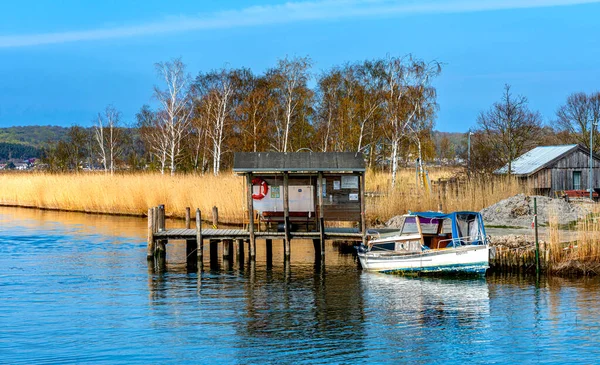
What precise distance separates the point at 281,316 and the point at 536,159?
135 feet

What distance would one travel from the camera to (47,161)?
83.9 m

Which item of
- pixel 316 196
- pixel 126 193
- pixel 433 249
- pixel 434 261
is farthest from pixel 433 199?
pixel 126 193

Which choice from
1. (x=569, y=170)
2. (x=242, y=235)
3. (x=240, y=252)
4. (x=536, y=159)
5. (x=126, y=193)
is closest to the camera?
(x=242, y=235)

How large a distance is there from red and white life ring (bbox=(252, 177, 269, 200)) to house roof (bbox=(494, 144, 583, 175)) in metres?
27.0

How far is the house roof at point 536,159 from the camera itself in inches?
2200

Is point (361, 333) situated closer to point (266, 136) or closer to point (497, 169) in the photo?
point (497, 169)

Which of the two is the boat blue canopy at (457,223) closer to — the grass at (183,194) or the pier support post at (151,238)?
the grass at (183,194)

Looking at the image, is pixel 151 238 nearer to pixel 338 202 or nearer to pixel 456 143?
pixel 338 202

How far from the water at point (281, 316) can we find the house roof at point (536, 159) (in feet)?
92.0

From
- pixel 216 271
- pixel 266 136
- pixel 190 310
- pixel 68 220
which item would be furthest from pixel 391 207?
pixel 266 136

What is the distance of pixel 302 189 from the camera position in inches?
1221

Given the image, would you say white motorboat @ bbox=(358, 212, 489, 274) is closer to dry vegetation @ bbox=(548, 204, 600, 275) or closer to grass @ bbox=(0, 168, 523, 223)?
dry vegetation @ bbox=(548, 204, 600, 275)

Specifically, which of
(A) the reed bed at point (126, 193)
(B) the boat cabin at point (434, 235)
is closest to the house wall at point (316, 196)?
(B) the boat cabin at point (434, 235)

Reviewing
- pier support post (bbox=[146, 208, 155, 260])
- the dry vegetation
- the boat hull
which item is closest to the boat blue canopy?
the boat hull
